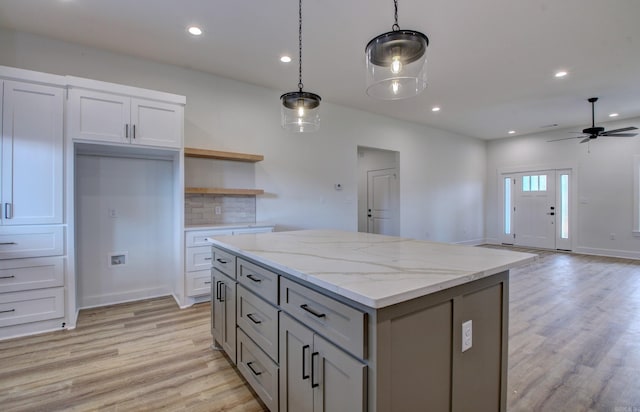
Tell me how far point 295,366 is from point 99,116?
3102 mm

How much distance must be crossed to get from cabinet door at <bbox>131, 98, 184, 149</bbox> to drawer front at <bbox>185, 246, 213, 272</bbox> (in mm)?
1196

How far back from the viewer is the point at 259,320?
1715mm

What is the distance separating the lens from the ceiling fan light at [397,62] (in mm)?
1662

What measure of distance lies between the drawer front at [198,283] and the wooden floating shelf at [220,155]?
4.75ft

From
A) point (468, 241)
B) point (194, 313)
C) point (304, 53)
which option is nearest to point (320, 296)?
point (194, 313)

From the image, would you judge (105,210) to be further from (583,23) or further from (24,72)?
(583,23)

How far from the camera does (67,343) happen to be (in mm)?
2623

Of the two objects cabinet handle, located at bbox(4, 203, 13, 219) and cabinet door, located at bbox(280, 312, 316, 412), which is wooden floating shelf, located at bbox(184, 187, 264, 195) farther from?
cabinet door, located at bbox(280, 312, 316, 412)

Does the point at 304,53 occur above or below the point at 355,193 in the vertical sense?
above

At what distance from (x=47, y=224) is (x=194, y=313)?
5.28ft

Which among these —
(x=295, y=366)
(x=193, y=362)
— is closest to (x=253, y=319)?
(x=295, y=366)

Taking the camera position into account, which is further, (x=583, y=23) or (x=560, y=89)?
(x=560, y=89)

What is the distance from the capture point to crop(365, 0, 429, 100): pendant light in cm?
166

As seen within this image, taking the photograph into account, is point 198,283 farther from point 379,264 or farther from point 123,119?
point 379,264
